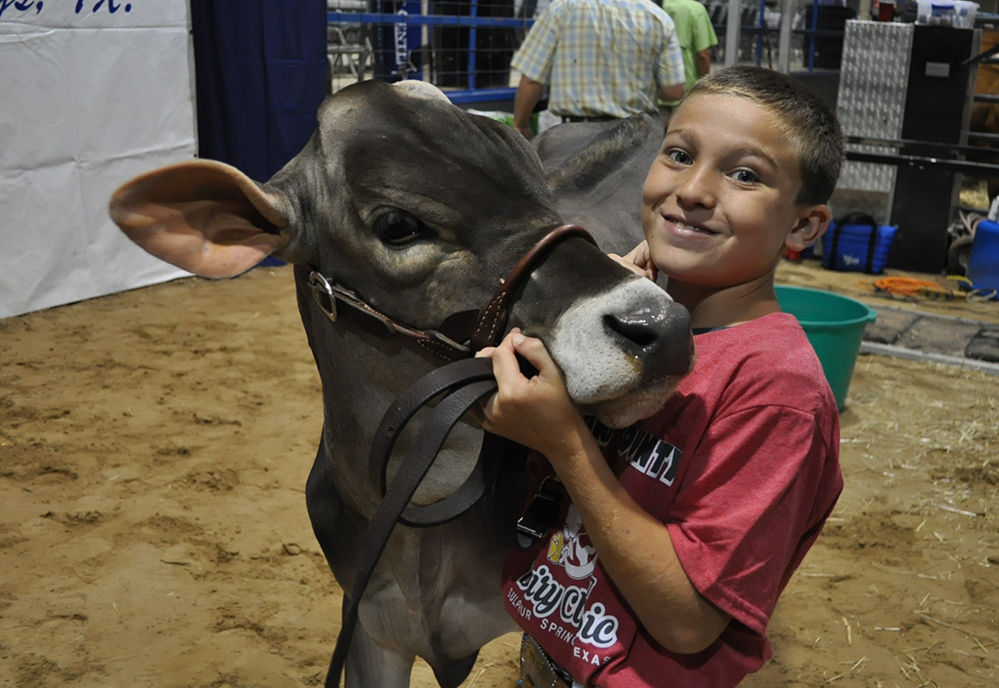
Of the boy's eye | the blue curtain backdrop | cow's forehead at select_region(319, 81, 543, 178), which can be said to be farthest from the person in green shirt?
the boy's eye

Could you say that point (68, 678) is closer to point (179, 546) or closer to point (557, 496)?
point (179, 546)

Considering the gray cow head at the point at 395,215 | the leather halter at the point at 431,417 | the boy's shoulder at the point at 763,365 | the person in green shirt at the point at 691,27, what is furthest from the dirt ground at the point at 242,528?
the person in green shirt at the point at 691,27

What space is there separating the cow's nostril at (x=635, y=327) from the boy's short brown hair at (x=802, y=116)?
37 centimetres

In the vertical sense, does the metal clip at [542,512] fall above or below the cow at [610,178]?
below

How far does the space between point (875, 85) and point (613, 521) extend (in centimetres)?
826

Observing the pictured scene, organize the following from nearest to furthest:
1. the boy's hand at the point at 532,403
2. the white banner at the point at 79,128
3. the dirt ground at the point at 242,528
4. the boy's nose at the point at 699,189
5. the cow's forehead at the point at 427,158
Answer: the boy's hand at the point at 532,403
the boy's nose at the point at 699,189
the cow's forehead at the point at 427,158
the dirt ground at the point at 242,528
the white banner at the point at 79,128

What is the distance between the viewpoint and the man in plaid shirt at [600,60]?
5973mm

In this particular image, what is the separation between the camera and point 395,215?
1.68 m

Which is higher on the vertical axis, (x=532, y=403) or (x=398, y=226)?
(x=398, y=226)

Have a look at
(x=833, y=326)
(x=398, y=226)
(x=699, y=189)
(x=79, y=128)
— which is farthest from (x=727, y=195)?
(x=79, y=128)

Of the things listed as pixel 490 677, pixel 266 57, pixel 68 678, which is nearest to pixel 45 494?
pixel 68 678

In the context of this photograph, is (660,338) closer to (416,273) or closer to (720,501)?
(720,501)

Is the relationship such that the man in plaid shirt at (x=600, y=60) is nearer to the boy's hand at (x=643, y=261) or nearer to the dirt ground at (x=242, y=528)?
the dirt ground at (x=242, y=528)

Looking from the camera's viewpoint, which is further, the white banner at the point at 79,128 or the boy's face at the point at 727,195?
the white banner at the point at 79,128
